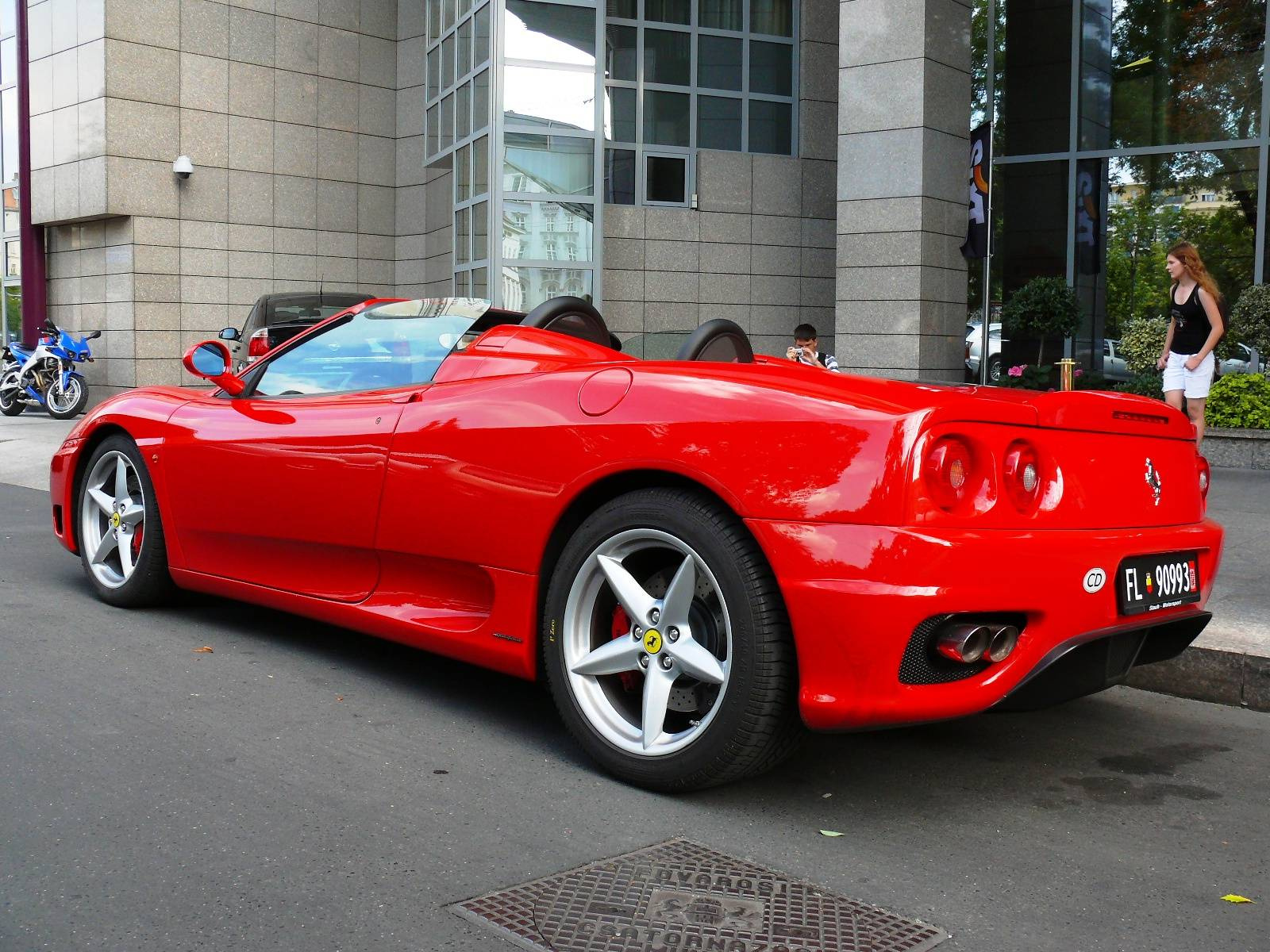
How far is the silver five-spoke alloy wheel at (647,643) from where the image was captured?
327cm

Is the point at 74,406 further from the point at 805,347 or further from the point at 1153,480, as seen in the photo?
the point at 1153,480

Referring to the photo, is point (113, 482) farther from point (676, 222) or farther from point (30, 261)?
point (30, 261)

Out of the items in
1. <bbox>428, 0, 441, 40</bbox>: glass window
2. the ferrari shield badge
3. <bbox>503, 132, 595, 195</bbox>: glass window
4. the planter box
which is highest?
<bbox>428, 0, 441, 40</bbox>: glass window

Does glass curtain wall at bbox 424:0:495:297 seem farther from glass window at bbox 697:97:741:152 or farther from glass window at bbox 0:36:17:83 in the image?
glass window at bbox 0:36:17:83

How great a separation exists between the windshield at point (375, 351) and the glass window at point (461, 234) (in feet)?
43.0

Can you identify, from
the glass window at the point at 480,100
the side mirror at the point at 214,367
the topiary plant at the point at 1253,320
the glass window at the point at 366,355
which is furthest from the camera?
the glass window at the point at 480,100

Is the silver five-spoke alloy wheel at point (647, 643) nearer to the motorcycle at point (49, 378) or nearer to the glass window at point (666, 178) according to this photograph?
the glass window at point (666, 178)

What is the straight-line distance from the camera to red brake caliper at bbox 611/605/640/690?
355 centimetres

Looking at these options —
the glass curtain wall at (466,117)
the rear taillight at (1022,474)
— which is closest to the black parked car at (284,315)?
the glass curtain wall at (466,117)

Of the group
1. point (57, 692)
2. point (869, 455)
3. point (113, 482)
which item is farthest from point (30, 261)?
point (869, 455)

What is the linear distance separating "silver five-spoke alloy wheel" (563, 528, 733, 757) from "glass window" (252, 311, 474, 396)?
118 centimetres

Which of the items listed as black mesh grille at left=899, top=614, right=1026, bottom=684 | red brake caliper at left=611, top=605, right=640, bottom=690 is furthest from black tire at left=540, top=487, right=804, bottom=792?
black mesh grille at left=899, top=614, right=1026, bottom=684

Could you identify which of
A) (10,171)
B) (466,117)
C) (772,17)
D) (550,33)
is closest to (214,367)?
(550,33)

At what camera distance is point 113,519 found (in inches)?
213
